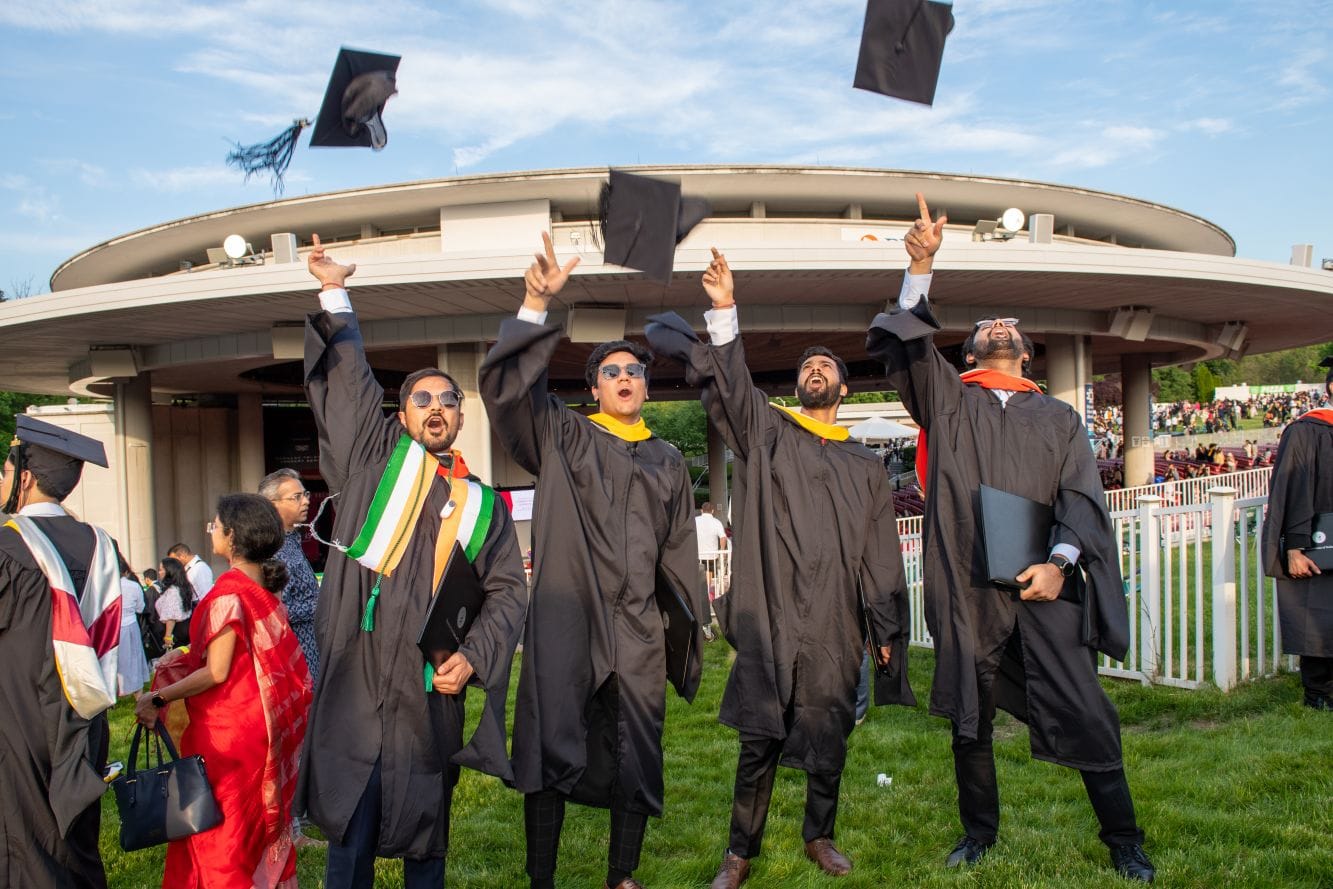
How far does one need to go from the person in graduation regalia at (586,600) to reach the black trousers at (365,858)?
17.7 inches

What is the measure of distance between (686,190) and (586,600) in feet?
40.4

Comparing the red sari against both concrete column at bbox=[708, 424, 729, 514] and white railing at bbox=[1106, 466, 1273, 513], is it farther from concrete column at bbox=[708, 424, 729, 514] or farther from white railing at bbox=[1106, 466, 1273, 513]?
concrete column at bbox=[708, 424, 729, 514]

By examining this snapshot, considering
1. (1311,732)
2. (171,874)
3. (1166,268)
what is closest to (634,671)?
(171,874)

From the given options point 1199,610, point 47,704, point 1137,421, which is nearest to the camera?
point 47,704

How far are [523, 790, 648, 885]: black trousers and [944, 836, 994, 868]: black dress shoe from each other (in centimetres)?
125

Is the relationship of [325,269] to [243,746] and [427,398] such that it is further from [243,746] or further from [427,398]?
[243,746]

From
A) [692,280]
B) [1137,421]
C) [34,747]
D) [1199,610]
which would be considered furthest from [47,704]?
[1137,421]

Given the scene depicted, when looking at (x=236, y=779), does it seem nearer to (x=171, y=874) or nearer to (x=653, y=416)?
(x=171, y=874)

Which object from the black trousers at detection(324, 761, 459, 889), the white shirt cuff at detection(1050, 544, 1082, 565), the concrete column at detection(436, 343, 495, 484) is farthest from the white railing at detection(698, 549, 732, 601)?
the black trousers at detection(324, 761, 459, 889)

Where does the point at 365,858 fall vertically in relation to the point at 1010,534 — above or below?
below

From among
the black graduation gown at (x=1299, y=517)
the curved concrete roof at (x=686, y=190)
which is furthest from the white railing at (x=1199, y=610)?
the curved concrete roof at (x=686, y=190)

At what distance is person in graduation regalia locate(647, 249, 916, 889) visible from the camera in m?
3.65

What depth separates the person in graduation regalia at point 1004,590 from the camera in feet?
11.2

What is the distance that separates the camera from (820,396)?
3918 millimetres
